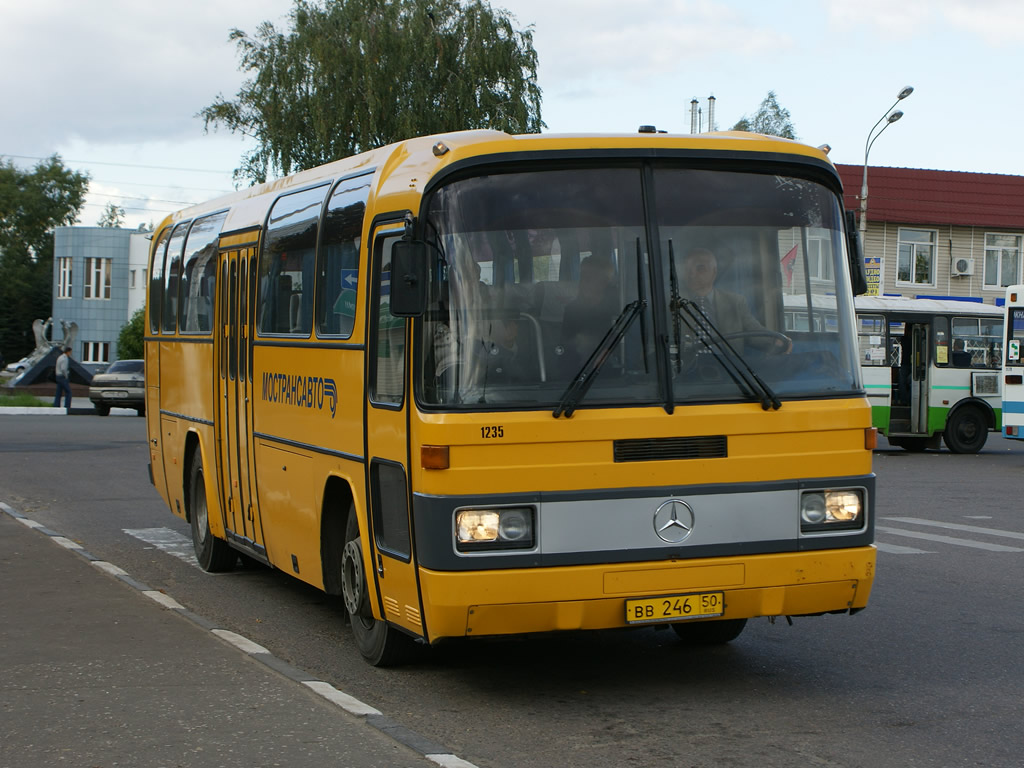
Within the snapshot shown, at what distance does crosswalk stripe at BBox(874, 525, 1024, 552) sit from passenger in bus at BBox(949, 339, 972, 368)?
13.4 metres

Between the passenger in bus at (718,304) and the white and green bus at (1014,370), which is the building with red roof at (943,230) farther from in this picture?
the passenger in bus at (718,304)

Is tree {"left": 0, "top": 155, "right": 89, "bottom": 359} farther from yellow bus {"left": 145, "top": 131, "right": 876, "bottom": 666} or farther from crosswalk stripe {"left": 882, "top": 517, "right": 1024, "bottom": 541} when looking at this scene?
yellow bus {"left": 145, "top": 131, "right": 876, "bottom": 666}

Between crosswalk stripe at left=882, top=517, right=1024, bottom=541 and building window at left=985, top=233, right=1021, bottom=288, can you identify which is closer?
crosswalk stripe at left=882, top=517, right=1024, bottom=541

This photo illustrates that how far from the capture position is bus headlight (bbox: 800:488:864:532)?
676cm

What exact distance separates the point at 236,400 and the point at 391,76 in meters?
32.5

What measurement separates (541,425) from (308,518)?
2.58m

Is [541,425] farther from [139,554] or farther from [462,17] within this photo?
[462,17]

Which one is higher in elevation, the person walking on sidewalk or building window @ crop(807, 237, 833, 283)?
building window @ crop(807, 237, 833, 283)

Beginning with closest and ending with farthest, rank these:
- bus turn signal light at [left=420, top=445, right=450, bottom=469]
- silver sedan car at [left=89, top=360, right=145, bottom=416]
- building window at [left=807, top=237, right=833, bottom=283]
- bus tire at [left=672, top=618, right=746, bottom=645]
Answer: bus turn signal light at [left=420, top=445, right=450, bottom=469]
building window at [left=807, top=237, right=833, bottom=283]
bus tire at [left=672, top=618, right=746, bottom=645]
silver sedan car at [left=89, top=360, right=145, bottom=416]

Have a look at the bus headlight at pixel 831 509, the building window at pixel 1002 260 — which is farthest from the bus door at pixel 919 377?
the building window at pixel 1002 260

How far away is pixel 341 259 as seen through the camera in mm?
8102

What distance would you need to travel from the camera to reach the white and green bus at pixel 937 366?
26.8m

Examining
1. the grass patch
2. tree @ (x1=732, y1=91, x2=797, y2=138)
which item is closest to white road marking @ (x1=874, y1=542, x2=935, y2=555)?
the grass patch

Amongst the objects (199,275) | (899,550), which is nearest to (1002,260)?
(899,550)
